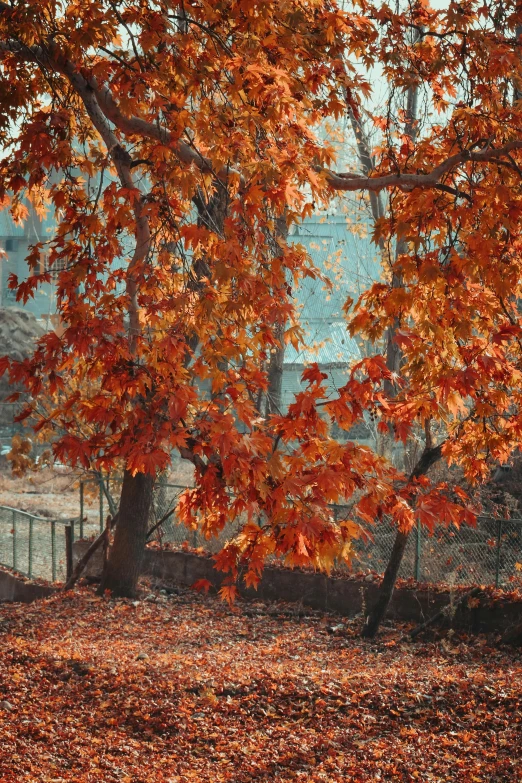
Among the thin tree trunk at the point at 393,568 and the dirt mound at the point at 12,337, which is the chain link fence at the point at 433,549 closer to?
the thin tree trunk at the point at 393,568

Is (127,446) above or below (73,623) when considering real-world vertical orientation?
above

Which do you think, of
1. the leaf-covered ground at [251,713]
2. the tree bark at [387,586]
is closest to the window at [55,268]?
the leaf-covered ground at [251,713]

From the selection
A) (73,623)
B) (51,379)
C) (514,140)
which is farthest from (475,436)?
(73,623)

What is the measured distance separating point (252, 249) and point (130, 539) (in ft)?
24.6

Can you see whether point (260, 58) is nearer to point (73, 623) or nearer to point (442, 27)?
point (442, 27)

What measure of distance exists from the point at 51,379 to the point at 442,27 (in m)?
5.47

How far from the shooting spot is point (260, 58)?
19.9 ft

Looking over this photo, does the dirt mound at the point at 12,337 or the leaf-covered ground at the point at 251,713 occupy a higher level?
the dirt mound at the point at 12,337

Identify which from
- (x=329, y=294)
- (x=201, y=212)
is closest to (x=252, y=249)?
(x=201, y=212)

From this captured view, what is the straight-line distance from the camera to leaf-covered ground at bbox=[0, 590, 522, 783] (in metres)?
5.92

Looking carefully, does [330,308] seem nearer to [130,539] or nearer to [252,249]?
[130,539]

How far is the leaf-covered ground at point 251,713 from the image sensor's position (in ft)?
19.4

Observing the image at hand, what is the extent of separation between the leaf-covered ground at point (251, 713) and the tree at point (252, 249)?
120 cm

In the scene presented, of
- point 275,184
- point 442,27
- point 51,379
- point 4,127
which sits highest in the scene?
point 442,27
